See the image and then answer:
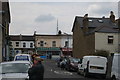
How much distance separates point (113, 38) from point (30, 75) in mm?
42247

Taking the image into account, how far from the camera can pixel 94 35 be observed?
172 ft

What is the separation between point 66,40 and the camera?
317 feet

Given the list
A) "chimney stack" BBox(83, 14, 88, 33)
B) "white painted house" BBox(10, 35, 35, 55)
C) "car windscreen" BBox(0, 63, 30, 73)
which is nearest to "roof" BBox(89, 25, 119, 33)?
"chimney stack" BBox(83, 14, 88, 33)

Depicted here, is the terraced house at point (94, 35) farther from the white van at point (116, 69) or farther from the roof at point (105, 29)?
the white van at point (116, 69)

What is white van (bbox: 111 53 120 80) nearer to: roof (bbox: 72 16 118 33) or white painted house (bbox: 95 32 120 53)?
white painted house (bbox: 95 32 120 53)

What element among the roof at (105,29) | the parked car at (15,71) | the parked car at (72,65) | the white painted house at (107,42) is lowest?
the parked car at (72,65)

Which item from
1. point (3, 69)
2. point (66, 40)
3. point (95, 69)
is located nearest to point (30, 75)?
point (3, 69)

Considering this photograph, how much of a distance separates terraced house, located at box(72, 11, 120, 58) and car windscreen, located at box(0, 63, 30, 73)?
3857 cm

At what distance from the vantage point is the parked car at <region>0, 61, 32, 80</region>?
12591 millimetres

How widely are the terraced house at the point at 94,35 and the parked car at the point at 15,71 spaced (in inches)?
1520

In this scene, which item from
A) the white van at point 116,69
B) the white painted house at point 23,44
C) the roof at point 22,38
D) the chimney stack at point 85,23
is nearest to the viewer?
the white van at point 116,69

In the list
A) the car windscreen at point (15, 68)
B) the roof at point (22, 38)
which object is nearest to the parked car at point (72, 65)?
the car windscreen at point (15, 68)

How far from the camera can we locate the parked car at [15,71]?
12591 millimetres

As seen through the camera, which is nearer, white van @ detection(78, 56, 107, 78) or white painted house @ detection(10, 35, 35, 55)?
white van @ detection(78, 56, 107, 78)
